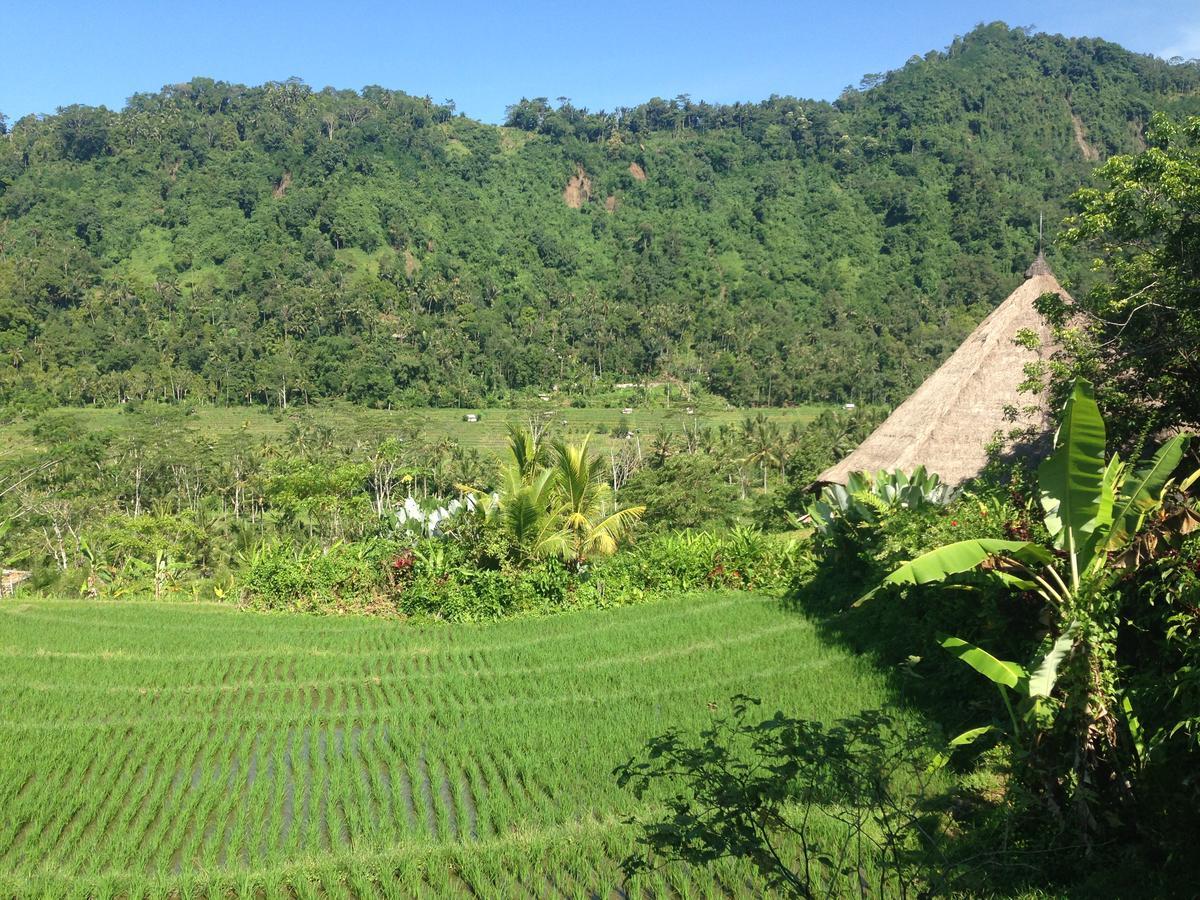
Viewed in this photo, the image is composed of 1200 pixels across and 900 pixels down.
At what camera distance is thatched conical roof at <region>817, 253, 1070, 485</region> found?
34.1 feet

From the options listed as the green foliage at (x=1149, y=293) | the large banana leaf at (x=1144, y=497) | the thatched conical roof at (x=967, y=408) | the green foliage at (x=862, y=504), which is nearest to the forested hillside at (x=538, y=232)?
the thatched conical roof at (x=967, y=408)

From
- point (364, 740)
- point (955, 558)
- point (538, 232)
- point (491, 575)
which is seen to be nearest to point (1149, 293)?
point (955, 558)

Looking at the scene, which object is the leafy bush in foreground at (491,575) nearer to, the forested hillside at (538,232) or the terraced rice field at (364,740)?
the terraced rice field at (364,740)

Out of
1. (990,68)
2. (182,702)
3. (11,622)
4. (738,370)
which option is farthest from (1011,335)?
(990,68)

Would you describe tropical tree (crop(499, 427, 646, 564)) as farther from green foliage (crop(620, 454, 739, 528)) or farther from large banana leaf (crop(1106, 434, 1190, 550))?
green foliage (crop(620, 454, 739, 528))

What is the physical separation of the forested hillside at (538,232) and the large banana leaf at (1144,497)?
139 ft

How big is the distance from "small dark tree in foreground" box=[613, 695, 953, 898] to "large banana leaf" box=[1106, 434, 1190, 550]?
1.36 m

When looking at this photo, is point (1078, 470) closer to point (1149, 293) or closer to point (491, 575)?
point (1149, 293)

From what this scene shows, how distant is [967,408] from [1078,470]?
6966 mm

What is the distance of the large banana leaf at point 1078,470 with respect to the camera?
4016mm

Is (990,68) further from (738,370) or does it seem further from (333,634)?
(333,634)

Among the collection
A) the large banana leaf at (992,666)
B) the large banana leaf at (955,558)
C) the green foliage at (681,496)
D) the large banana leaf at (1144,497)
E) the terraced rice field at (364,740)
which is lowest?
Answer: the green foliage at (681,496)

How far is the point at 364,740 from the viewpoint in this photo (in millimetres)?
6133

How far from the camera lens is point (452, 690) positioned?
718 cm
